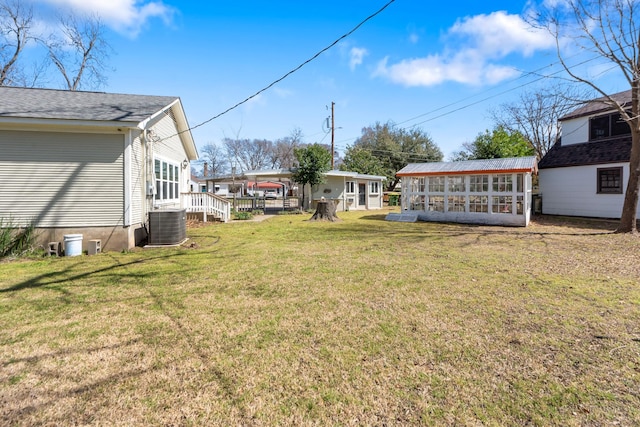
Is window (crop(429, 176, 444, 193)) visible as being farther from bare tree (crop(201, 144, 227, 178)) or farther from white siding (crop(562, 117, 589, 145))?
bare tree (crop(201, 144, 227, 178))

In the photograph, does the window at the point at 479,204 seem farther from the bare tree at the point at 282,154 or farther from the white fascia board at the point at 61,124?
the bare tree at the point at 282,154

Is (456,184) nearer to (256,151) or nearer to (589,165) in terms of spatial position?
(589,165)

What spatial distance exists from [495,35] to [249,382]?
13380 mm

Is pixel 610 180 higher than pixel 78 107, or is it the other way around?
pixel 78 107

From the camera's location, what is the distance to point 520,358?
270 cm

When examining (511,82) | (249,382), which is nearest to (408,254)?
(249,382)

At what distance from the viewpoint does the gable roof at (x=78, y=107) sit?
6.84 m

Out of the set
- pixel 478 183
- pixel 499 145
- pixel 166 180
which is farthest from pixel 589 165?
pixel 166 180

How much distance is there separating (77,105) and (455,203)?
13.9 metres

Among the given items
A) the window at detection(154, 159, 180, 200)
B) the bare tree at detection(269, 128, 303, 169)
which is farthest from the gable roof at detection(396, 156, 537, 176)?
the bare tree at detection(269, 128, 303, 169)

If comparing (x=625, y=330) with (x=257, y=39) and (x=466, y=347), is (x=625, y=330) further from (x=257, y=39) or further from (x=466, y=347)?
(x=257, y=39)

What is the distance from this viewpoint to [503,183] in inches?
496

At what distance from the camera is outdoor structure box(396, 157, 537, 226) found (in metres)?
12.2

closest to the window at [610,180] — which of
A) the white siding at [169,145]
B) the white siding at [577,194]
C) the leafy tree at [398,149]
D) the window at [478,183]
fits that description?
the white siding at [577,194]
